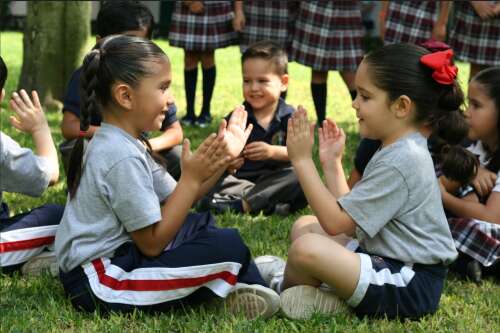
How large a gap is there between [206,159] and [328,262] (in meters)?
0.53

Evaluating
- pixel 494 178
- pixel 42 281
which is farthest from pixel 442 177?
pixel 42 281

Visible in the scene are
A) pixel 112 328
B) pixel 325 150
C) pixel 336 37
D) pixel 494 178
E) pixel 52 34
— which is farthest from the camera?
pixel 52 34

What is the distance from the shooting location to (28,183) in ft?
9.80

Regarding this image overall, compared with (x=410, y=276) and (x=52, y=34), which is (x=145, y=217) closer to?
(x=410, y=276)

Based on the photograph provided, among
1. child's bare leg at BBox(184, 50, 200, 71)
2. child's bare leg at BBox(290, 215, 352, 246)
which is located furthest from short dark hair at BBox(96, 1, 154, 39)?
child's bare leg at BBox(184, 50, 200, 71)

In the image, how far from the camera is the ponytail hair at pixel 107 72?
2.69 meters

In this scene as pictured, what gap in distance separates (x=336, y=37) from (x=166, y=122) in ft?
7.72

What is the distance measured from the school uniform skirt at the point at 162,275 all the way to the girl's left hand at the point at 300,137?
36 cm

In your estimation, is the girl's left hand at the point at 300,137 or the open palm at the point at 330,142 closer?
the girl's left hand at the point at 300,137

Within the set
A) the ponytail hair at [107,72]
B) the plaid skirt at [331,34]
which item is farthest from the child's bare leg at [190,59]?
the ponytail hair at [107,72]

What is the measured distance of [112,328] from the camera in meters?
2.54

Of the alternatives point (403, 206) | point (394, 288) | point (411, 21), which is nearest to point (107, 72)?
point (403, 206)

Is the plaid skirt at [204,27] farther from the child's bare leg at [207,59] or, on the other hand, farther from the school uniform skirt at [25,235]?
the school uniform skirt at [25,235]

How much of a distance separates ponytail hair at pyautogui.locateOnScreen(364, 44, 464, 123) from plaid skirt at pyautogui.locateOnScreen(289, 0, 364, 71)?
355cm
